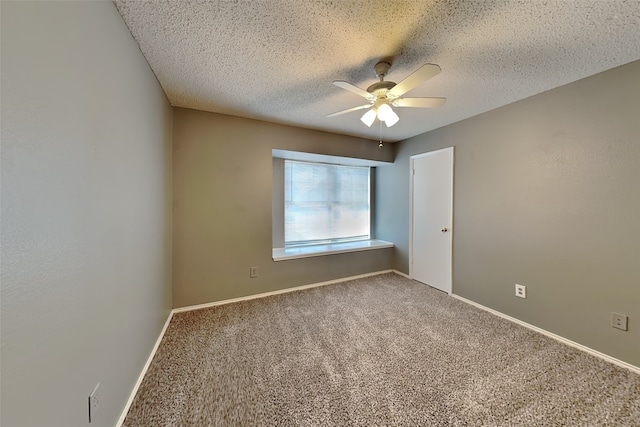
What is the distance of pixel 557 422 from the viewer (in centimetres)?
128

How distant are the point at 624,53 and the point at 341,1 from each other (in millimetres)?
2066

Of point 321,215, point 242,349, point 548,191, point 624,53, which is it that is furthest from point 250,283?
point 624,53

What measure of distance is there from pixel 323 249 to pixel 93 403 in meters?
2.72

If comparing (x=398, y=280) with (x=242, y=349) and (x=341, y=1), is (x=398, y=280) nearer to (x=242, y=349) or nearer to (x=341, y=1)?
(x=242, y=349)

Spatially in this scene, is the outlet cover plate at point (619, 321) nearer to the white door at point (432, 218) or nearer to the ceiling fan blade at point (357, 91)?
the white door at point (432, 218)

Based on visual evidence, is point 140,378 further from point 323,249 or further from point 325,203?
point 325,203

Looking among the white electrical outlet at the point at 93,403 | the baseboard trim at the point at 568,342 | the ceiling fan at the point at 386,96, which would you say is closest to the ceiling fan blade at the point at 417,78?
the ceiling fan at the point at 386,96

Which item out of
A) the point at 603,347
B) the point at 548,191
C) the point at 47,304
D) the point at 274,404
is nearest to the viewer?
the point at 47,304

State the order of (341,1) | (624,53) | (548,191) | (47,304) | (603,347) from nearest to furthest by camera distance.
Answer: (47,304)
(341,1)
(624,53)
(603,347)
(548,191)

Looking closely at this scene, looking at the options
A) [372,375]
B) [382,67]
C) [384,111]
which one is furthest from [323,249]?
[382,67]

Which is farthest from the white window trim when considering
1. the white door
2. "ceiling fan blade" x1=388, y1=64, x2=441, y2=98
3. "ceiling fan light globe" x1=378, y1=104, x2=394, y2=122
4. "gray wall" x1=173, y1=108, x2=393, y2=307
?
"ceiling fan blade" x1=388, y1=64, x2=441, y2=98

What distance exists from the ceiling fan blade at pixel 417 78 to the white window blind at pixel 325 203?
2166mm

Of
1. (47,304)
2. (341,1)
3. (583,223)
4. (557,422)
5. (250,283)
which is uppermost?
(341,1)

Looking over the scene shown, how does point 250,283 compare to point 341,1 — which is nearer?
point 341,1
